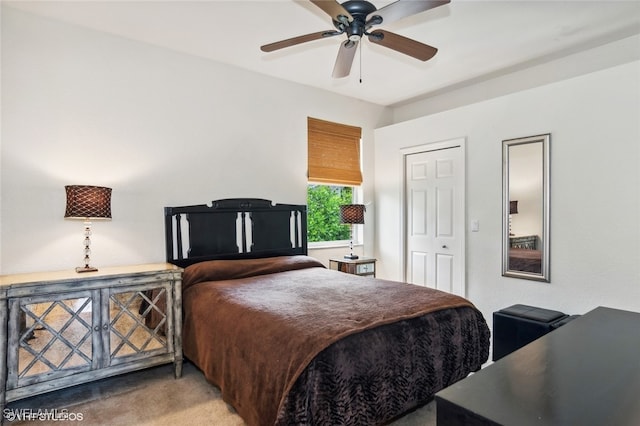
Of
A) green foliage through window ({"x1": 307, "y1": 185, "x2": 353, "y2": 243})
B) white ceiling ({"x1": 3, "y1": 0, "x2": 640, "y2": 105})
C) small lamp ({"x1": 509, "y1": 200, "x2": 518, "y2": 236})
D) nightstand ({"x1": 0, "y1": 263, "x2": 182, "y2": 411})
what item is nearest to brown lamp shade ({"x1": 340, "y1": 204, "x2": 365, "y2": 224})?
green foliage through window ({"x1": 307, "y1": 185, "x2": 353, "y2": 243})

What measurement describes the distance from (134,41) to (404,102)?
3433 mm

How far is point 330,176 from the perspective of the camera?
4547 mm

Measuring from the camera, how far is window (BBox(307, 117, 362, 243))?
14.5 ft

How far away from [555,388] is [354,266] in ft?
11.3

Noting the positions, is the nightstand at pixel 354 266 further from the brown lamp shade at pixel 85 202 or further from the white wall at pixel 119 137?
the brown lamp shade at pixel 85 202

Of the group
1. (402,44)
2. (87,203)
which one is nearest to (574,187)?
(402,44)

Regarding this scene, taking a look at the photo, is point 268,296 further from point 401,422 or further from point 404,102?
point 404,102

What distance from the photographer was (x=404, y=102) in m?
5.05

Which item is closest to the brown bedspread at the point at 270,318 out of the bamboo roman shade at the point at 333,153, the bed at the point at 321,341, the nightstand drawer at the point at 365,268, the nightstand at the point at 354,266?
the bed at the point at 321,341

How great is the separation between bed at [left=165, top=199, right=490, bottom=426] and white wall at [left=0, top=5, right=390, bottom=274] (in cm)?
41

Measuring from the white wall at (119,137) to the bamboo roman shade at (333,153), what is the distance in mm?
377

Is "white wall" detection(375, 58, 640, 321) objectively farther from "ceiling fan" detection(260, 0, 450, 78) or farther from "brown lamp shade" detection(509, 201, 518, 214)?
"ceiling fan" detection(260, 0, 450, 78)

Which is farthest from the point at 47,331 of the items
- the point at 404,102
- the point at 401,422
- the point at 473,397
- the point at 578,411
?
the point at 404,102

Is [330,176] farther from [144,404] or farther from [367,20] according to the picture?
[144,404]
